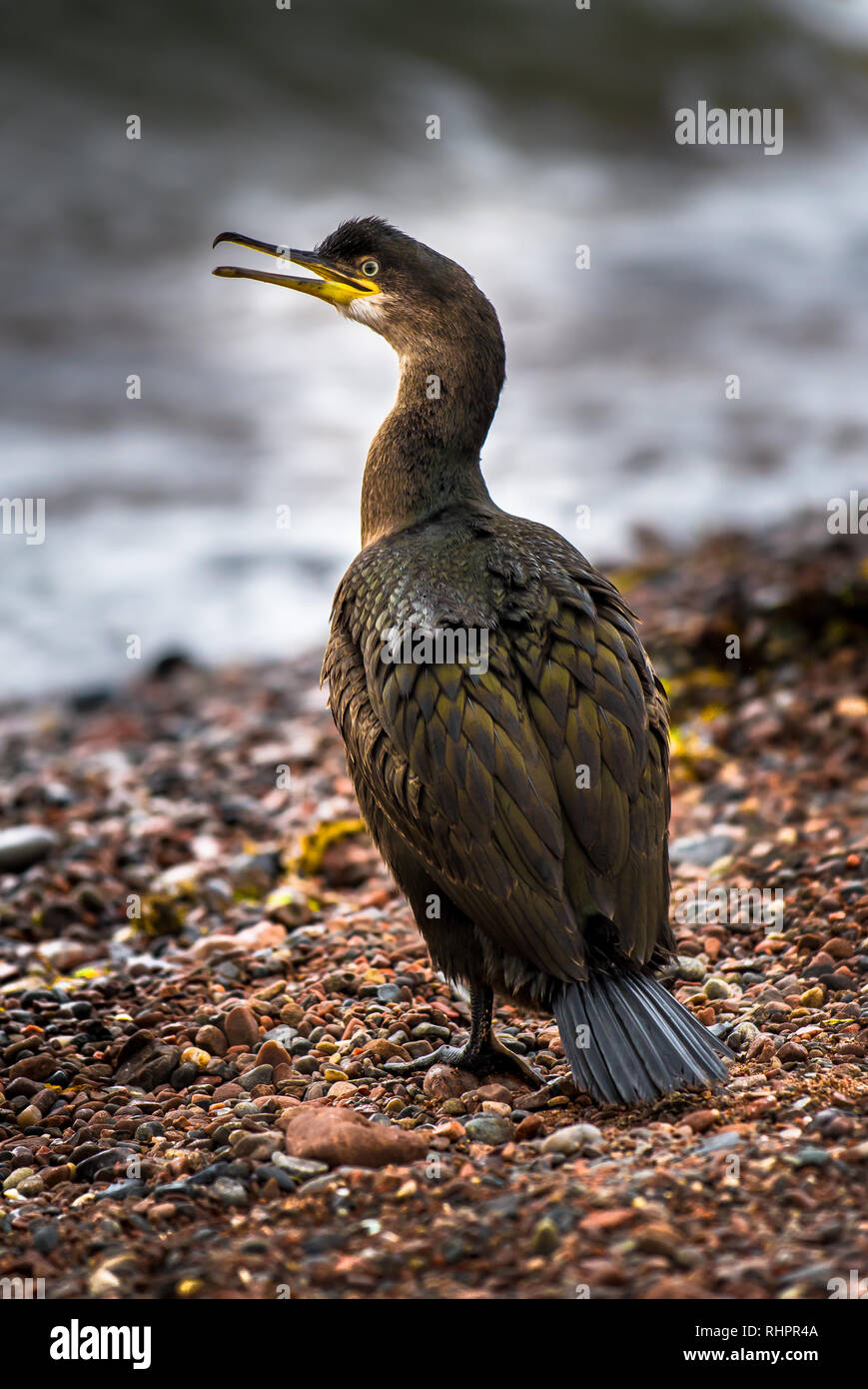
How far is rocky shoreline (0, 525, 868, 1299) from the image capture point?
3074mm

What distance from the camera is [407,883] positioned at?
14.0 feet

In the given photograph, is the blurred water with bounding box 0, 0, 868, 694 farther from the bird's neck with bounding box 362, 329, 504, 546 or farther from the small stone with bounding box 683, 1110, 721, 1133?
the small stone with bounding box 683, 1110, 721, 1133

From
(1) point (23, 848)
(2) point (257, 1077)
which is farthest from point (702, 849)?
(1) point (23, 848)

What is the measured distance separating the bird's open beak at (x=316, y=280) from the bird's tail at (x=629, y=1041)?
300 centimetres

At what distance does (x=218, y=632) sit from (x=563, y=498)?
4.10 m

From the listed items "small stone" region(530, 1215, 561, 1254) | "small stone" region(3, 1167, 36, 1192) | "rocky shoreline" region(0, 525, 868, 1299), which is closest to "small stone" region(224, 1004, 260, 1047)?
"rocky shoreline" region(0, 525, 868, 1299)

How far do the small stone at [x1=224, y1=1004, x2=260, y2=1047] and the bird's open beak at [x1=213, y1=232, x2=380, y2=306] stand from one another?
9.30ft

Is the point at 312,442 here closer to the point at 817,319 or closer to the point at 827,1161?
the point at 817,319

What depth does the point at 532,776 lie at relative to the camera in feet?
12.8

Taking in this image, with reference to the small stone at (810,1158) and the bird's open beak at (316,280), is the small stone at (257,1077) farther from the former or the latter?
the bird's open beak at (316,280)

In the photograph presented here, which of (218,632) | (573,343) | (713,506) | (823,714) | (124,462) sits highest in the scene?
(573,343)

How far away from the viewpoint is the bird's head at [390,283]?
5207 mm

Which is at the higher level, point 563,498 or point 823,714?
point 563,498

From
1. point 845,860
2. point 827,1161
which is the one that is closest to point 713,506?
point 845,860
